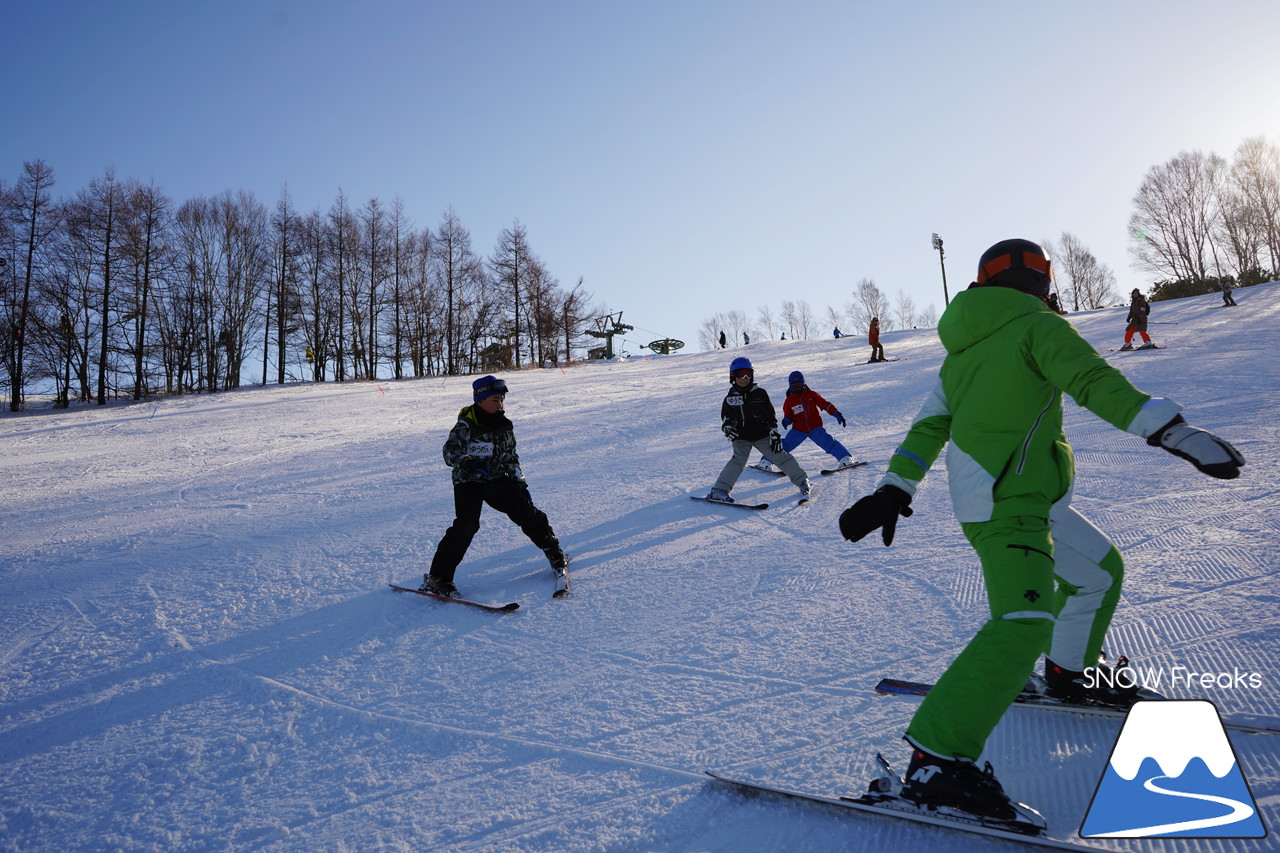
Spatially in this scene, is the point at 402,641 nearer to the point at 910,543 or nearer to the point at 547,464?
the point at 910,543

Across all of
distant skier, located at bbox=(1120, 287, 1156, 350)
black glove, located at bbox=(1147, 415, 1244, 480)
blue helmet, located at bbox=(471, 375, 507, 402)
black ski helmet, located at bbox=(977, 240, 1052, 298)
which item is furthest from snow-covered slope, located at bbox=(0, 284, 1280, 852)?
distant skier, located at bbox=(1120, 287, 1156, 350)

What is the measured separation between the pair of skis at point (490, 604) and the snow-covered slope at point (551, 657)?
0.27 feet

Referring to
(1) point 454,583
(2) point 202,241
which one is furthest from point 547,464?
(2) point 202,241

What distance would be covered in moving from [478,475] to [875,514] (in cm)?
340

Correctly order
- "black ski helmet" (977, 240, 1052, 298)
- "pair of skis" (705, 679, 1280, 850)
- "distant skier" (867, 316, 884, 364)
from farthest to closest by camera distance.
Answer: "distant skier" (867, 316, 884, 364) < "black ski helmet" (977, 240, 1052, 298) < "pair of skis" (705, 679, 1280, 850)

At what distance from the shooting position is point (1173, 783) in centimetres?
205

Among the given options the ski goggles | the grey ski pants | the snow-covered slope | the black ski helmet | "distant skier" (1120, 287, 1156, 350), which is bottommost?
the snow-covered slope

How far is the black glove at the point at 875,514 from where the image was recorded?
224 centimetres

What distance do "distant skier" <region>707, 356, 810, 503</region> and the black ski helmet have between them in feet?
15.7

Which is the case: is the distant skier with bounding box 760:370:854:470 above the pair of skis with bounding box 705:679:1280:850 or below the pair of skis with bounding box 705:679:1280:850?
above

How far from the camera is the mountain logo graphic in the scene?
1954 millimetres

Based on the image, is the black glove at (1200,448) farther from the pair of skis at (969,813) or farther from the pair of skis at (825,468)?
the pair of skis at (825,468)

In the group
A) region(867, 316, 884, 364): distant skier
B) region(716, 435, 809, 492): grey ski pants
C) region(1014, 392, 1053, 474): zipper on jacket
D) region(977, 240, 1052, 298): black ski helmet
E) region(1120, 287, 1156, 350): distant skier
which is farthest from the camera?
region(867, 316, 884, 364): distant skier

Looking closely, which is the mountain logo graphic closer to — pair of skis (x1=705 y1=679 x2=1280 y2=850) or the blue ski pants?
pair of skis (x1=705 y1=679 x2=1280 y2=850)
